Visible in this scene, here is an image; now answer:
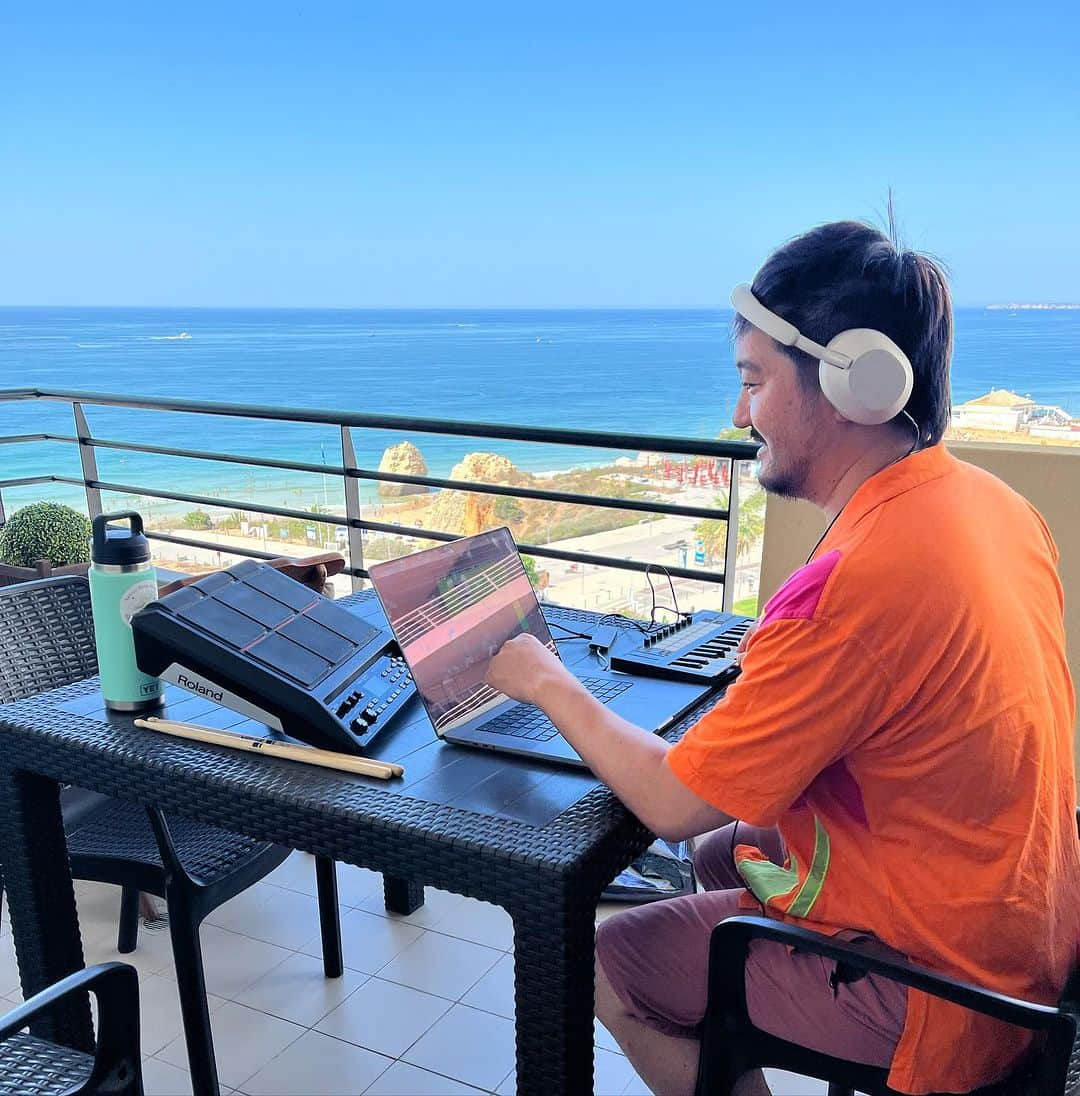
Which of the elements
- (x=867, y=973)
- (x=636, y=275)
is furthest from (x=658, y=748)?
(x=636, y=275)

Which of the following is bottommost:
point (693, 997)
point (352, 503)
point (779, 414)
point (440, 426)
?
point (693, 997)

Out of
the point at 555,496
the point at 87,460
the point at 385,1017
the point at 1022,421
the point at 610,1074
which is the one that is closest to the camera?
the point at 610,1074

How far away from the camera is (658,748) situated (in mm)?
1072

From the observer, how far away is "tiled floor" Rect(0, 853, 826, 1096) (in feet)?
5.61

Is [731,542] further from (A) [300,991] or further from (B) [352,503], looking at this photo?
(A) [300,991]

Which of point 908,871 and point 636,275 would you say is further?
point 636,275

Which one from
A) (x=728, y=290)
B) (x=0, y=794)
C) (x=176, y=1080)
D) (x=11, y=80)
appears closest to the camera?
(x=728, y=290)

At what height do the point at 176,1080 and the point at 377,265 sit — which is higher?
the point at 377,265

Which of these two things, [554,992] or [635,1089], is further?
[635,1089]

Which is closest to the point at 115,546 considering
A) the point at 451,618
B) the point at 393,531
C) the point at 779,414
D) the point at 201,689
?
the point at 201,689

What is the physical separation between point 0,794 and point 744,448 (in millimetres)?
1918

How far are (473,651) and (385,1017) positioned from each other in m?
0.98

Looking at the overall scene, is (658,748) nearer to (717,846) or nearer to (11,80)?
(717,846)

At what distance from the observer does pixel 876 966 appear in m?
0.95
